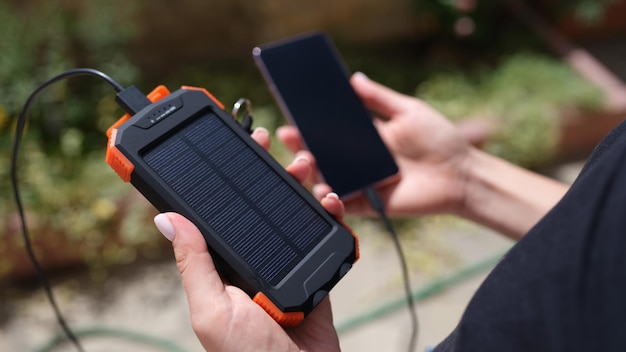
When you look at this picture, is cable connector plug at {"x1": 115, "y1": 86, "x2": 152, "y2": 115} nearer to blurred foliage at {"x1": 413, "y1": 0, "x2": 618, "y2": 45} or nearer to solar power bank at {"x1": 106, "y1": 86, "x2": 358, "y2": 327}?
solar power bank at {"x1": 106, "y1": 86, "x2": 358, "y2": 327}

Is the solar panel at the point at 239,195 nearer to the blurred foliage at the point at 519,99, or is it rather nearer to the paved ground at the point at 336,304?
the paved ground at the point at 336,304

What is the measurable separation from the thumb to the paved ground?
97 centimetres

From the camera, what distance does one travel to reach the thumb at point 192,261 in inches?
26.3

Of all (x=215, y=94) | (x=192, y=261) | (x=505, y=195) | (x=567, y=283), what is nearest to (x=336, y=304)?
(x=505, y=195)

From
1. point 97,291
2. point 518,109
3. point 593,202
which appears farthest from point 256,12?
point 593,202

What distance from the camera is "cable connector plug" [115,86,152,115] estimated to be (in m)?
0.78

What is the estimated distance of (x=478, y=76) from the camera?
2.28 metres

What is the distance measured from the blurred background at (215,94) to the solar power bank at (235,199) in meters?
0.87

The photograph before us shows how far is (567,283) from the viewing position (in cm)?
47

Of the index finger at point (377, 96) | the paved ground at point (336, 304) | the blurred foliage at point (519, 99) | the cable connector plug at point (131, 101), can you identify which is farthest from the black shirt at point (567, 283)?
the blurred foliage at point (519, 99)

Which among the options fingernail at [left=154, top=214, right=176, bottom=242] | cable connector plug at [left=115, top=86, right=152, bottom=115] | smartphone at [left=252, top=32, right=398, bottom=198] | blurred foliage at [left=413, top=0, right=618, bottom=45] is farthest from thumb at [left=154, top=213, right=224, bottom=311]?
blurred foliage at [left=413, top=0, right=618, bottom=45]

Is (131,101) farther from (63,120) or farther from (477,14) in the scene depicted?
(477,14)

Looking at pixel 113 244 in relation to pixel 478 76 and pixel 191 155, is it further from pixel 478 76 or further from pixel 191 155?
pixel 478 76

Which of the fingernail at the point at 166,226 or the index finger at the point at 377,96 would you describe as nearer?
the fingernail at the point at 166,226
